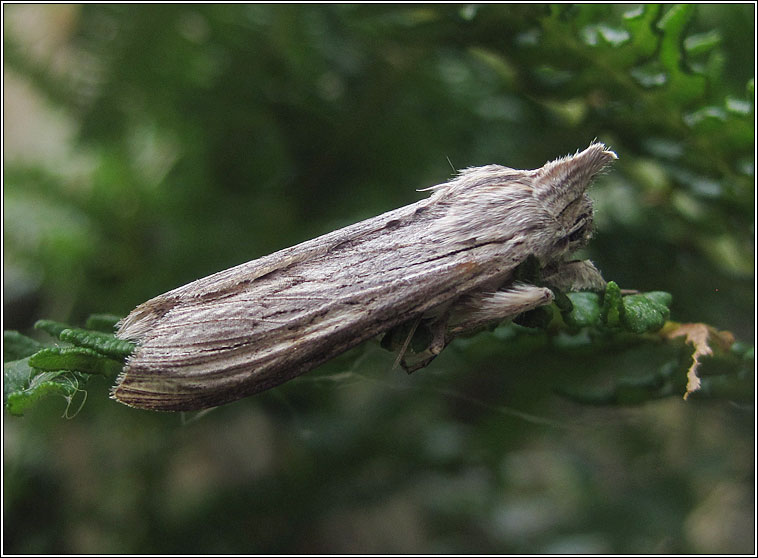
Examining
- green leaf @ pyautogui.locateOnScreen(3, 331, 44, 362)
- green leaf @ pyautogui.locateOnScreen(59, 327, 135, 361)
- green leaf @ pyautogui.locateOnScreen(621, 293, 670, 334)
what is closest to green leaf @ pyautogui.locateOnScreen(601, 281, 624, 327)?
green leaf @ pyautogui.locateOnScreen(621, 293, 670, 334)

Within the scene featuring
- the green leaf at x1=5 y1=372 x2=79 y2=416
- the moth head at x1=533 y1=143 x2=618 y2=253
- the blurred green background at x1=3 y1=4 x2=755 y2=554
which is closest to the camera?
the green leaf at x1=5 y1=372 x2=79 y2=416

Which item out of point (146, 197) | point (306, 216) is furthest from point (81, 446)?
point (306, 216)

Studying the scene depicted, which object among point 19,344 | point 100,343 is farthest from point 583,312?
point 19,344

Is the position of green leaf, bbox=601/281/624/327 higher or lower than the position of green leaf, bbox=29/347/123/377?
lower

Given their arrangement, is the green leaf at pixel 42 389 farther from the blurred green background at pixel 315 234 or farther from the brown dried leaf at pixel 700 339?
the brown dried leaf at pixel 700 339

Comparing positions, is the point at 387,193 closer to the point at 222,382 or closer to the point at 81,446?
the point at 222,382

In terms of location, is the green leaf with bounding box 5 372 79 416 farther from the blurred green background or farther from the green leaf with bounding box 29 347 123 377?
the blurred green background

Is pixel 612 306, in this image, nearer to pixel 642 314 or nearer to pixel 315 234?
pixel 642 314
